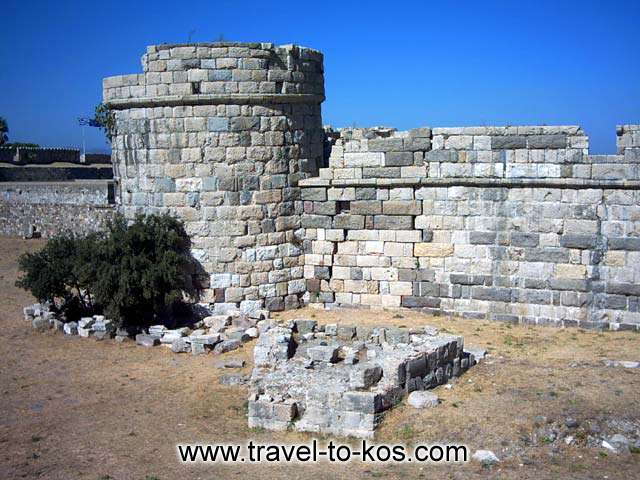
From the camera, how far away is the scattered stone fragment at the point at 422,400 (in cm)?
902

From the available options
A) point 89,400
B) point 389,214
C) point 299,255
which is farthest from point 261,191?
point 89,400

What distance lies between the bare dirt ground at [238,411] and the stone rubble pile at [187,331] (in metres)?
0.27

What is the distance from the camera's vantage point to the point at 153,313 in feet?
44.7

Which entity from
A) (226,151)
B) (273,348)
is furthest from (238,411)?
(226,151)

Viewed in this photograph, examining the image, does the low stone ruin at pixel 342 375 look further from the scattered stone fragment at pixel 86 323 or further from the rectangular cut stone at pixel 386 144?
the scattered stone fragment at pixel 86 323

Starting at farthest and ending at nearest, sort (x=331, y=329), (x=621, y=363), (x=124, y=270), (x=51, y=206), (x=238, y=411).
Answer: (x=51, y=206) → (x=124, y=270) → (x=331, y=329) → (x=621, y=363) → (x=238, y=411)

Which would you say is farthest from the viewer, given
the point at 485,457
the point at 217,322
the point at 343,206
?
the point at 343,206

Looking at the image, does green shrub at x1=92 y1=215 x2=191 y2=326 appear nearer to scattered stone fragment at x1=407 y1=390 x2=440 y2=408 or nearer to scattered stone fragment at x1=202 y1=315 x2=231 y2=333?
scattered stone fragment at x1=202 y1=315 x2=231 y2=333

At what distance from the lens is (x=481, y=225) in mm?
13266

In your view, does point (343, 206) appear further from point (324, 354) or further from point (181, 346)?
point (324, 354)

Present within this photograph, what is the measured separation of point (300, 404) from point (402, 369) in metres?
1.41

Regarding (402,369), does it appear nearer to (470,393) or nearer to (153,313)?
(470,393)
